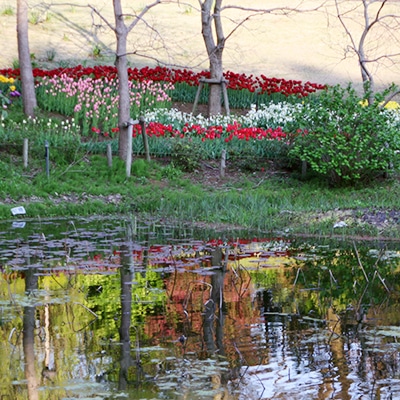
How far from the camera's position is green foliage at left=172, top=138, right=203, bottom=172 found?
17312 millimetres

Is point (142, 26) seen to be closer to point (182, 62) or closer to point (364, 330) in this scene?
point (182, 62)

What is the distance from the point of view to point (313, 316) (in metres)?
7.59

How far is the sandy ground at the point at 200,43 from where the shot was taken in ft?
100

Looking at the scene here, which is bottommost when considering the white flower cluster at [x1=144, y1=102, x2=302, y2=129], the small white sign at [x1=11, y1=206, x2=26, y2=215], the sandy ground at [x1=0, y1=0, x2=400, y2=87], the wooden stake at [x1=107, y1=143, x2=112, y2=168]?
the small white sign at [x1=11, y1=206, x2=26, y2=215]

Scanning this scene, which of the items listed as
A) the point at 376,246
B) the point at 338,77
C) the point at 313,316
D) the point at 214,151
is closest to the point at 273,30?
the point at 338,77

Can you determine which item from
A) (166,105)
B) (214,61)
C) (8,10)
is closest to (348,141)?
(214,61)

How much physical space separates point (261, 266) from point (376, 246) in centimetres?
237

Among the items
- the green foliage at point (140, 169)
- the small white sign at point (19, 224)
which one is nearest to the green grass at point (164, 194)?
the green foliage at point (140, 169)

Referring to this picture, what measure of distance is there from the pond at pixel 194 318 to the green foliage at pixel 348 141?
400 centimetres

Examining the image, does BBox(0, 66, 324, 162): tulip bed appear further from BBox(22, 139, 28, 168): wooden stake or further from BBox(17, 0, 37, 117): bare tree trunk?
BBox(22, 139, 28, 168): wooden stake

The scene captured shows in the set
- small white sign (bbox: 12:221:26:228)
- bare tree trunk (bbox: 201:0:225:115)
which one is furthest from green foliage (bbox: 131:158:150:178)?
bare tree trunk (bbox: 201:0:225:115)

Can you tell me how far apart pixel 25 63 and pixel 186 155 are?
5054 millimetres

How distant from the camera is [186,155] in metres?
17.4

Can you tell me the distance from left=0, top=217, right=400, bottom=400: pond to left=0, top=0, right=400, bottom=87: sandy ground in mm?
16943
